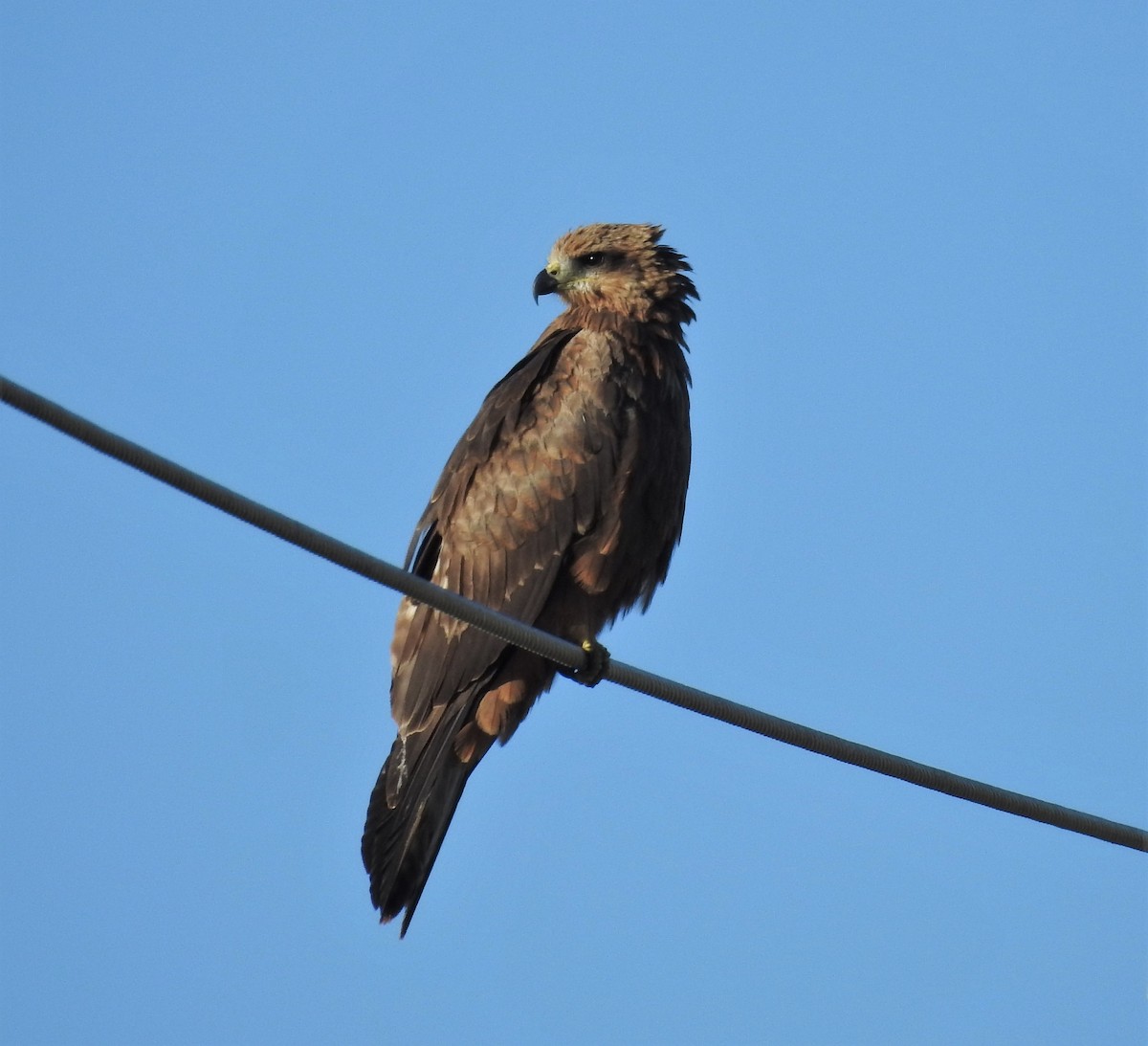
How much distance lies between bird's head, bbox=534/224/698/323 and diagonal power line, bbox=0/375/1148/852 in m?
2.56

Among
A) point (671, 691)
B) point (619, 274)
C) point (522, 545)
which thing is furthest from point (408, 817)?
point (619, 274)

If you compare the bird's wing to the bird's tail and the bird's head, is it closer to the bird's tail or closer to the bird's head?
the bird's tail

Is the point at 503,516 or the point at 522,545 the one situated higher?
the point at 503,516

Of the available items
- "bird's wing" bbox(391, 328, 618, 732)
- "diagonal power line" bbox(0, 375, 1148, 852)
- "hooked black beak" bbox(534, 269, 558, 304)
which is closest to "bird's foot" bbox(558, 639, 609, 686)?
"diagonal power line" bbox(0, 375, 1148, 852)

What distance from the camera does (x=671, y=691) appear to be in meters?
4.38

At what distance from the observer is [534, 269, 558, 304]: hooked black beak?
7473 mm

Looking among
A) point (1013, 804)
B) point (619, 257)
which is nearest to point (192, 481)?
point (1013, 804)

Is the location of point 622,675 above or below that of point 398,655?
below

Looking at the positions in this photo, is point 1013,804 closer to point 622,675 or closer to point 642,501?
point 622,675

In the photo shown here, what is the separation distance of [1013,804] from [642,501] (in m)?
2.39

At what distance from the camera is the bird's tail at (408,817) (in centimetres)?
612

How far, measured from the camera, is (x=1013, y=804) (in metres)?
4.39

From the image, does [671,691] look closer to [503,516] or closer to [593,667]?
[593,667]

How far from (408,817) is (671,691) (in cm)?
206
